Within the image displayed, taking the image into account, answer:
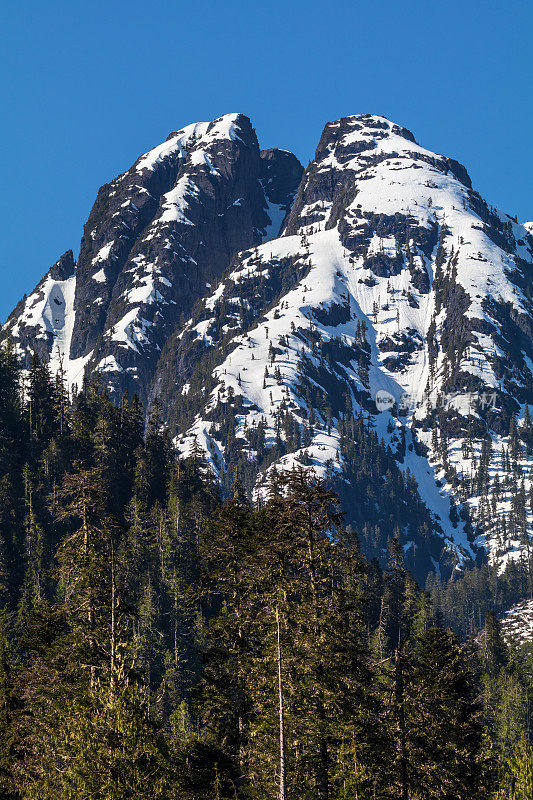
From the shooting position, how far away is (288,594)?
35844mm

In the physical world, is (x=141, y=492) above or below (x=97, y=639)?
above

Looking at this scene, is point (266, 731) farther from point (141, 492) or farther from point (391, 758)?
point (141, 492)

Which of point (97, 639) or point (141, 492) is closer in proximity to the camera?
point (97, 639)

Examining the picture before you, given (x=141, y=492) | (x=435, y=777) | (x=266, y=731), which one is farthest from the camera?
(x=141, y=492)

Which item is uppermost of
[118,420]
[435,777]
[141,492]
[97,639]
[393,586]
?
[118,420]

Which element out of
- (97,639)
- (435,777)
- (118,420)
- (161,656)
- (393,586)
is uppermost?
(118,420)

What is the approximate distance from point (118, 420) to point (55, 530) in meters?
32.4

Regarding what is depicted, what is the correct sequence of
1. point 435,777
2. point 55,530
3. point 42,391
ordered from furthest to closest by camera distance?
point 42,391
point 55,530
point 435,777

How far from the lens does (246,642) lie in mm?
39375

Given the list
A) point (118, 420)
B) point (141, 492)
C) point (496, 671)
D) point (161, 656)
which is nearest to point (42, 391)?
point (118, 420)

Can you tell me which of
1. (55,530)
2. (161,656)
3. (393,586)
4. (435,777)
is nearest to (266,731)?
(435,777)

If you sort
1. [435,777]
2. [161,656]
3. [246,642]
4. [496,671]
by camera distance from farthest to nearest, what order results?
[496,671]
[161,656]
[246,642]
[435,777]

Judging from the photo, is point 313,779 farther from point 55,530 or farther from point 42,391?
point 42,391

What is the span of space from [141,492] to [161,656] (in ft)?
139
